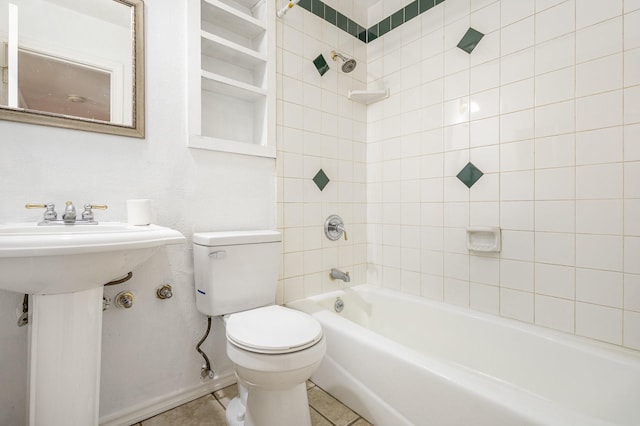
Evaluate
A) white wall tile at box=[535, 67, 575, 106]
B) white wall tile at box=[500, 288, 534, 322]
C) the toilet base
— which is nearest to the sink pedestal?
the toilet base

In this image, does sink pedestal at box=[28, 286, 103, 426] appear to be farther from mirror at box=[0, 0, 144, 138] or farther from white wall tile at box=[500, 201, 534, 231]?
white wall tile at box=[500, 201, 534, 231]

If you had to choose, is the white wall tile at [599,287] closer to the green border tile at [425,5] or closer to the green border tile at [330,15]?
the green border tile at [425,5]

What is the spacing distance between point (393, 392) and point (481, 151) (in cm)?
125

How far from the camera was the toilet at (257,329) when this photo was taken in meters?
0.99

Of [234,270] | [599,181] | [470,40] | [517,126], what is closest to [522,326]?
[599,181]

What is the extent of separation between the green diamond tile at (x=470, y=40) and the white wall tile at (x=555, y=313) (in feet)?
4.35

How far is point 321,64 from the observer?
6.21 feet

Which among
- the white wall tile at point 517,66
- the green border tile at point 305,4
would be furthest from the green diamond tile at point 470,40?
the green border tile at point 305,4

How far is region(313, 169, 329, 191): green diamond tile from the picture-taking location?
189cm

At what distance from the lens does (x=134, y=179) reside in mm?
1276

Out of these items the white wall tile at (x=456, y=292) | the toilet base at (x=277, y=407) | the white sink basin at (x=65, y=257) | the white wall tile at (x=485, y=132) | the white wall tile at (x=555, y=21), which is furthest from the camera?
the white wall tile at (x=456, y=292)

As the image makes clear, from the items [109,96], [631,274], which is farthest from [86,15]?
[631,274]

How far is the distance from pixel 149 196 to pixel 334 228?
3.57 feet

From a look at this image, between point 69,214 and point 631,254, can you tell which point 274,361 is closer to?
point 69,214
